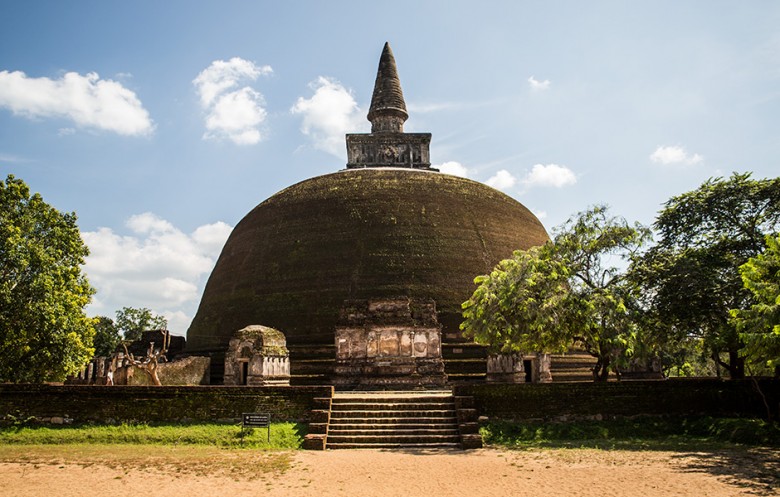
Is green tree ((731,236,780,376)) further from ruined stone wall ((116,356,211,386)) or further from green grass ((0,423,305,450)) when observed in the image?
ruined stone wall ((116,356,211,386))

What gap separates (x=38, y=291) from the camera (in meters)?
17.0

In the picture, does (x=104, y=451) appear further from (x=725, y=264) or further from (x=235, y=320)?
(x=725, y=264)

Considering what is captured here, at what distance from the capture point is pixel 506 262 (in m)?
17.6

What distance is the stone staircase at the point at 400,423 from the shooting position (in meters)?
12.6

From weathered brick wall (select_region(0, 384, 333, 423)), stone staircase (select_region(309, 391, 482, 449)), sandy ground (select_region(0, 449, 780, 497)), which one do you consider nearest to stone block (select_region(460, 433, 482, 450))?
stone staircase (select_region(309, 391, 482, 449))

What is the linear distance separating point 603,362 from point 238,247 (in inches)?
699

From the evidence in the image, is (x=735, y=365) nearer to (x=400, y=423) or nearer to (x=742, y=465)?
(x=742, y=465)

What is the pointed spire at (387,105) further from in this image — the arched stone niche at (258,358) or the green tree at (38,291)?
the green tree at (38,291)

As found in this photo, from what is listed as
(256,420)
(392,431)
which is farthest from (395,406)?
(256,420)

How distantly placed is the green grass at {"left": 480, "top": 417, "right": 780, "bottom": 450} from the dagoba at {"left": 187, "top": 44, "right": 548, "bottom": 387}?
20.8 ft

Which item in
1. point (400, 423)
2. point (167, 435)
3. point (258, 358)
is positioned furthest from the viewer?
point (258, 358)

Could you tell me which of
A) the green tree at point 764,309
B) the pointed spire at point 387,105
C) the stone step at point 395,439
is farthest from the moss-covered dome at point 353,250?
the green tree at point 764,309

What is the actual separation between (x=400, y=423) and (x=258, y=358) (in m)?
8.41

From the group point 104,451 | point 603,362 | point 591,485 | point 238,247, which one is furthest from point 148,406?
point 238,247
